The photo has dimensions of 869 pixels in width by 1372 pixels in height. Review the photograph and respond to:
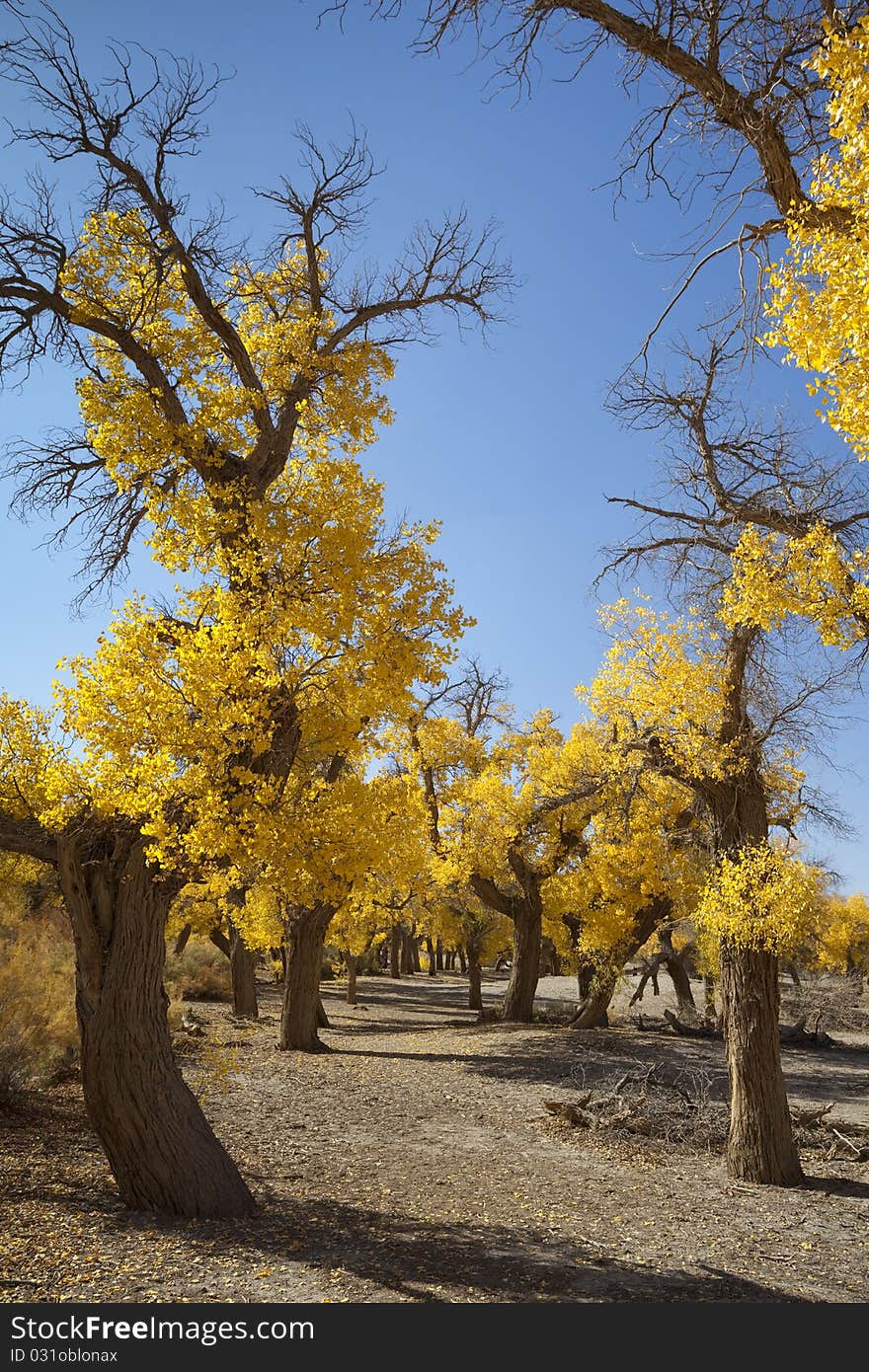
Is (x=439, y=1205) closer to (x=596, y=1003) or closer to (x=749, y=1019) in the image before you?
(x=749, y=1019)

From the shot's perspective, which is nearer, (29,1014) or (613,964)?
(29,1014)

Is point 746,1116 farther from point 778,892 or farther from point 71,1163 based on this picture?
point 71,1163

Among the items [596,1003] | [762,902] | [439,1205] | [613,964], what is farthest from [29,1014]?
[596,1003]

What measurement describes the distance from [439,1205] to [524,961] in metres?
14.0

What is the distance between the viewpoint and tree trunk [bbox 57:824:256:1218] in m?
6.32

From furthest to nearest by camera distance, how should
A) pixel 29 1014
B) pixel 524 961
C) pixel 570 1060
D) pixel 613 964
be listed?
1. pixel 524 961
2. pixel 613 964
3. pixel 570 1060
4. pixel 29 1014

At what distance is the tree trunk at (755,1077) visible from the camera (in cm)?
839

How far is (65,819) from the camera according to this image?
6.09m

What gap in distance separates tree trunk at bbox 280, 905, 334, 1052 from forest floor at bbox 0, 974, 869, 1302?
1.81 metres

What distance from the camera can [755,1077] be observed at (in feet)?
27.9

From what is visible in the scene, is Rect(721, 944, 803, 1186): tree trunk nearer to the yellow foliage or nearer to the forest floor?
the forest floor

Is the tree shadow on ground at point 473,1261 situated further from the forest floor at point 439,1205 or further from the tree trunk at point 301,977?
the tree trunk at point 301,977

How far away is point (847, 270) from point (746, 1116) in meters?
8.30

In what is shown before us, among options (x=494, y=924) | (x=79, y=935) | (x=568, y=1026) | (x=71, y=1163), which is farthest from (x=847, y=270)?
(x=494, y=924)
